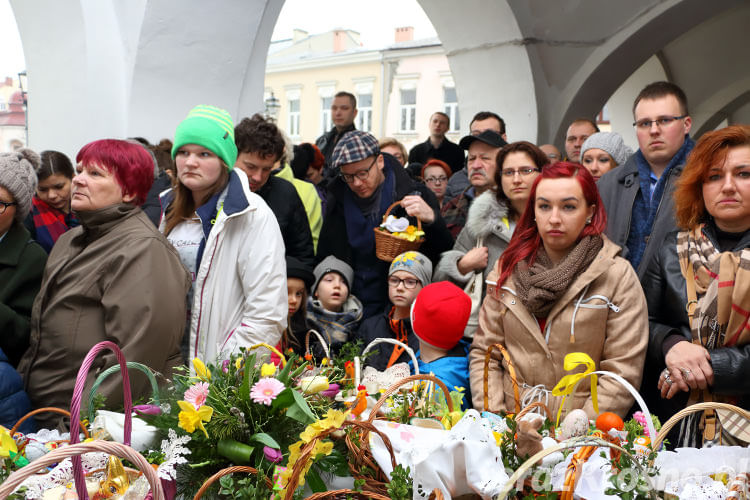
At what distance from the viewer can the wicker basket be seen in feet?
11.4

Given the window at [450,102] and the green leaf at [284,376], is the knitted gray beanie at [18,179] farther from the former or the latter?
the window at [450,102]

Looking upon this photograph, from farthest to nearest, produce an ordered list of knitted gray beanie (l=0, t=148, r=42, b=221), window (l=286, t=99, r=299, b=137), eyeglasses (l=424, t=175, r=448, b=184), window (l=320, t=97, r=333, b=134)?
window (l=286, t=99, r=299, b=137) → window (l=320, t=97, r=333, b=134) → eyeglasses (l=424, t=175, r=448, b=184) → knitted gray beanie (l=0, t=148, r=42, b=221)

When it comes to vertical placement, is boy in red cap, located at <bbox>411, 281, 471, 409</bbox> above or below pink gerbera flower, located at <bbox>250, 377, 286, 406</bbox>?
below

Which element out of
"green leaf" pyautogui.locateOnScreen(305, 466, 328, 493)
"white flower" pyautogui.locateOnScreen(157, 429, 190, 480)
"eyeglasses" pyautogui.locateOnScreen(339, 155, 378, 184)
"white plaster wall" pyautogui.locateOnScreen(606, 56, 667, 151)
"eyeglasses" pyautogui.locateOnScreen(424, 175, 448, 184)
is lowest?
"green leaf" pyautogui.locateOnScreen(305, 466, 328, 493)

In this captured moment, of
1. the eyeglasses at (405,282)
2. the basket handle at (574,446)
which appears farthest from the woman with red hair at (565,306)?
the basket handle at (574,446)

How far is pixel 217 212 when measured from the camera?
2879mm

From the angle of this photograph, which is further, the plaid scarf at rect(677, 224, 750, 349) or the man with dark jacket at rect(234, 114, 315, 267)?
the man with dark jacket at rect(234, 114, 315, 267)

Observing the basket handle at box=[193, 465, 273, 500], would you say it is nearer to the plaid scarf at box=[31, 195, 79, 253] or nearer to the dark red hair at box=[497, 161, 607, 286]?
the dark red hair at box=[497, 161, 607, 286]

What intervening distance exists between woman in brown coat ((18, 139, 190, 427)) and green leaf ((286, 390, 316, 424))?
0.83 meters

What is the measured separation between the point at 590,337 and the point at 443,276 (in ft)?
3.42

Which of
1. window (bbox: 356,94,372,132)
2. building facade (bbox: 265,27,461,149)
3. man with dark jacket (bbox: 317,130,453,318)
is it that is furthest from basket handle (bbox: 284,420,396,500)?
window (bbox: 356,94,372,132)

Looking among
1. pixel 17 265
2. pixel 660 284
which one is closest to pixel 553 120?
pixel 660 284

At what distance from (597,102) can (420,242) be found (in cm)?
485

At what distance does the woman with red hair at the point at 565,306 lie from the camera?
256 cm
